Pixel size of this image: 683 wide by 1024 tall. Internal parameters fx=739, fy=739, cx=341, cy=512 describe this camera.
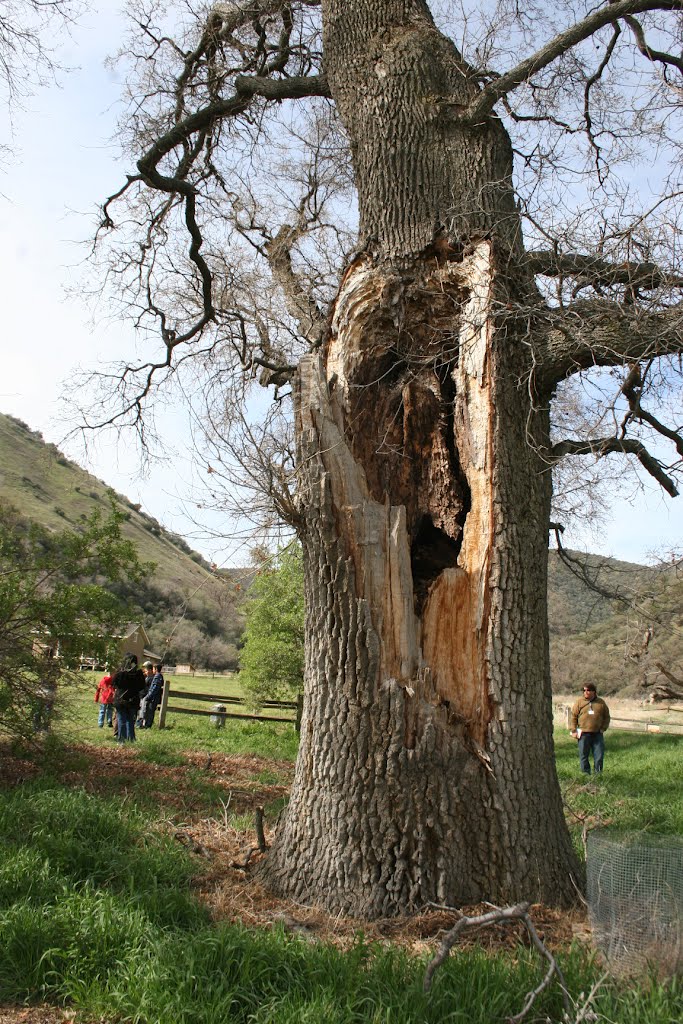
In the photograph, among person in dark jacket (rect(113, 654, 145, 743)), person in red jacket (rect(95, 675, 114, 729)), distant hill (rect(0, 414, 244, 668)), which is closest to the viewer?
person in dark jacket (rect(113, 654, 145, 743))

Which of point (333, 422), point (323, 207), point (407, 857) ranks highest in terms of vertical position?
point (323, 207)

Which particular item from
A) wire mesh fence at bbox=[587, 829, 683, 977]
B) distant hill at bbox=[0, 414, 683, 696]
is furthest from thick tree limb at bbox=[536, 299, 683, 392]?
wire mesh fence at bbox=[587, 829, 683, 977]

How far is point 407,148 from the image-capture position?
554 cm

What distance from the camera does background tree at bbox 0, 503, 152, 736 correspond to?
730 cm

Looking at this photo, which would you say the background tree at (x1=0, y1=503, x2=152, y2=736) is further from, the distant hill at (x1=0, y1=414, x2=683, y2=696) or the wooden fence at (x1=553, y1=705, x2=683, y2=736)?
the wooden fence at (x1=553, y1=705, x2=683, y2=736)

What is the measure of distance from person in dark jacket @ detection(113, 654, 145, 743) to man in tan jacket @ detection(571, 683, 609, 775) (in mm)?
6992

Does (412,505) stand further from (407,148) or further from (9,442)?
(9,442)

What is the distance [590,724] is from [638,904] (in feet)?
26.8

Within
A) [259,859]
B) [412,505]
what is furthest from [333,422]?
[259,859]

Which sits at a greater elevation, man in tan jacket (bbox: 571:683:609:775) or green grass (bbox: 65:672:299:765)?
man in tan jacket (bbox: 571:683:609:775)

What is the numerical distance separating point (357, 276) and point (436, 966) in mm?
4279

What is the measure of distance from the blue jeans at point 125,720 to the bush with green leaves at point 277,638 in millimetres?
6720

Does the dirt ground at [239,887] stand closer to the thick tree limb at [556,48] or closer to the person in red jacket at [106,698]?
the person in red jacket at [106,698]

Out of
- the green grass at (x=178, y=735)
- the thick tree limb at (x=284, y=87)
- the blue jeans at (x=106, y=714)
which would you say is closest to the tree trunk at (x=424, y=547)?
the thick tree limb at (x=284, y=87)
